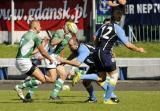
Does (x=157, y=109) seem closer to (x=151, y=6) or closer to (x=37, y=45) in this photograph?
(x=37, y=45)

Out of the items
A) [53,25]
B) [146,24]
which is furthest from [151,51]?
[53,25]

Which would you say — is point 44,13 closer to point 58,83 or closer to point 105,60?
point 58,83

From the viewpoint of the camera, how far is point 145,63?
28.6 m

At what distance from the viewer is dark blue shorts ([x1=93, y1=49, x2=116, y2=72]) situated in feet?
51.7

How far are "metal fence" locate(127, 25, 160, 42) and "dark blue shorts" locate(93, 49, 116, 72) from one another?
1770 centimetres

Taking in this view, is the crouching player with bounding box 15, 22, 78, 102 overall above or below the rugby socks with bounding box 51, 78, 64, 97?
above

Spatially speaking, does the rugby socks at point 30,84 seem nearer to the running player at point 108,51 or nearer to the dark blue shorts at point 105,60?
the running player at point 108,51

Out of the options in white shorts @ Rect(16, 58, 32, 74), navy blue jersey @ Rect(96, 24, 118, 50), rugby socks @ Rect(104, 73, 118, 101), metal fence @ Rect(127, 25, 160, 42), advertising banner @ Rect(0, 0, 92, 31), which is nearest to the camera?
rugby socks @ Rect(104, 73, 118, 101)

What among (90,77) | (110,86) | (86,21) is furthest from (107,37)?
(86,21)

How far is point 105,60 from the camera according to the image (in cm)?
1579

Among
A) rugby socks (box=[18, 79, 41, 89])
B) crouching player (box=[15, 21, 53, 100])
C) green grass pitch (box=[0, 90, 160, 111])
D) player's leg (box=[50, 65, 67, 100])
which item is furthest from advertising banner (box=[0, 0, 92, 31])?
crouching player (box=[15, 21, 53, 100])

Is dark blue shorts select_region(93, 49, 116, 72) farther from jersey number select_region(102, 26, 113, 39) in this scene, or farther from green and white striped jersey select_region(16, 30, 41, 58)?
green and white striped jersey select_region(16, 30, 41, 58)

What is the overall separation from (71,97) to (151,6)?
15.6 meters

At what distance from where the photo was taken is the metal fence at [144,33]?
33625 mm
